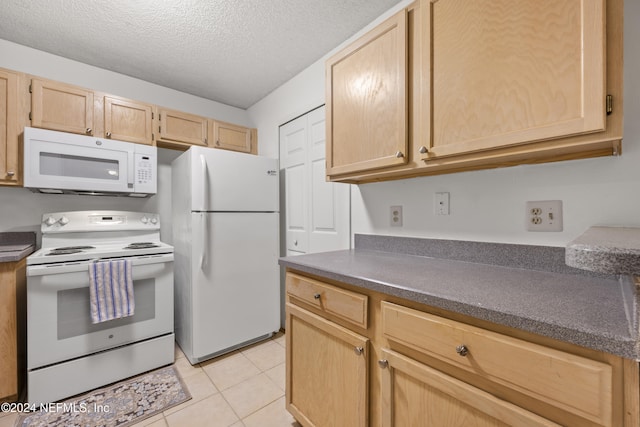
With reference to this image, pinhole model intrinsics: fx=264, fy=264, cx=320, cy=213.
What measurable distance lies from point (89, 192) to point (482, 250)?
Answer: 107 inches

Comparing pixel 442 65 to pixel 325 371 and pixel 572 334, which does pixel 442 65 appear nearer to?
pixel 572 334

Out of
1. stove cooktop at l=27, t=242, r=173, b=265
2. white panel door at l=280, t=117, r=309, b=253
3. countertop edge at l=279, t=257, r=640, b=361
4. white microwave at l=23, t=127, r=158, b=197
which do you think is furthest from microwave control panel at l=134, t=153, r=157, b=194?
countertop edge at l=279, t=257, r=640, b=361

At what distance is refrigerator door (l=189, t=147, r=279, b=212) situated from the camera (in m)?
1.98

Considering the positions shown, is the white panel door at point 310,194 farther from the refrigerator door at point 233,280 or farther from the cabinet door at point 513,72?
the cabinet door at point 513,72

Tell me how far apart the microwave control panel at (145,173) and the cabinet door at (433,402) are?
2.11 metres

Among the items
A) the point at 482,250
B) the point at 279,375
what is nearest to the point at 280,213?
the point at 279,375

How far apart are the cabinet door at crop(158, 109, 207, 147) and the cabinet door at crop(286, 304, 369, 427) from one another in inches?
73.2

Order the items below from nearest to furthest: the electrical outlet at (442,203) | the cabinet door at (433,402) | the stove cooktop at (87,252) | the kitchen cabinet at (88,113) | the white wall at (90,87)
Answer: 1. the cabinet door at (433,402)
2. the electrical outlet at (442,203)
3. the stove cooktop at (87,252)
4. the kitchen cabinet at (88,113)
5. the white wall at (90,87)

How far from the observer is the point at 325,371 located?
1169 mm

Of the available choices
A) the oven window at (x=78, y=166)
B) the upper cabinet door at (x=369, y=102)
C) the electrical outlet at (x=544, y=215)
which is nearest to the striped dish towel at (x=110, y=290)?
the oven window at (x=78, y=166)

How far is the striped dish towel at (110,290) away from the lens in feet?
5.45

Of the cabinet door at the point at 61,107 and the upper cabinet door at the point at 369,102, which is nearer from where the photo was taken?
the upper cabinet door at the point at 369,102

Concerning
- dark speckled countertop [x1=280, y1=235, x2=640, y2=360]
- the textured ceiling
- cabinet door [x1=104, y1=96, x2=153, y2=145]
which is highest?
the textured ceiling

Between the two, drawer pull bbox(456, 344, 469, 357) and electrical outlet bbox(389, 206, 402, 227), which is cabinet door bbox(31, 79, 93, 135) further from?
drawer pull bbox(456, 344, 469, 357)
